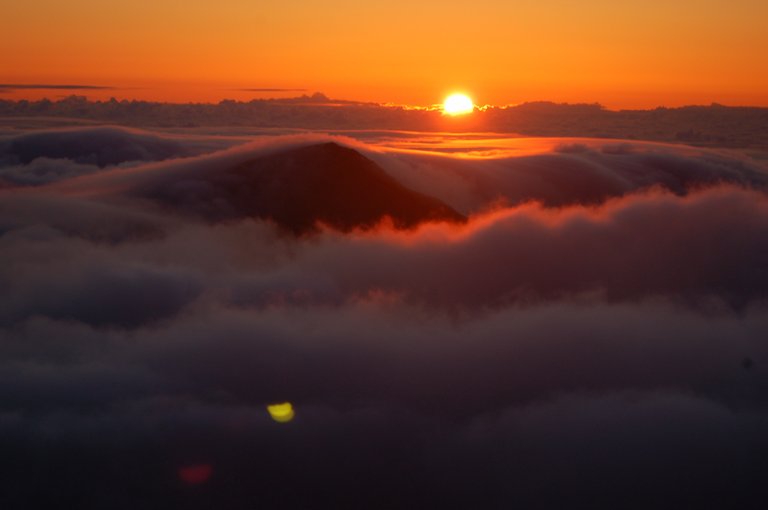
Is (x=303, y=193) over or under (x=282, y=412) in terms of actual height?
over

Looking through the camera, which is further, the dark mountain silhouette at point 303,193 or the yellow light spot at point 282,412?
the dark mountain silhouette at point 303,193

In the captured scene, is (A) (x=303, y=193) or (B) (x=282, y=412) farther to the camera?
(A) (x=303, y=193)

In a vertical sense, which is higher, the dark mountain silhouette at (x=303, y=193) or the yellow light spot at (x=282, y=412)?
the dark mountain silhouette at (x=303, y=193)

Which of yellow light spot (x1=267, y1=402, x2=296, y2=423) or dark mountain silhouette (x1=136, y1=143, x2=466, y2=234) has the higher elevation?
dark mountain silhouette (x1=136, y1=143, x2=466, y2=234)

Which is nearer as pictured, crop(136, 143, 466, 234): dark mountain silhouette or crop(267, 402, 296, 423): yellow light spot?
crop(267, 402, 296, 423): yellow light spot
